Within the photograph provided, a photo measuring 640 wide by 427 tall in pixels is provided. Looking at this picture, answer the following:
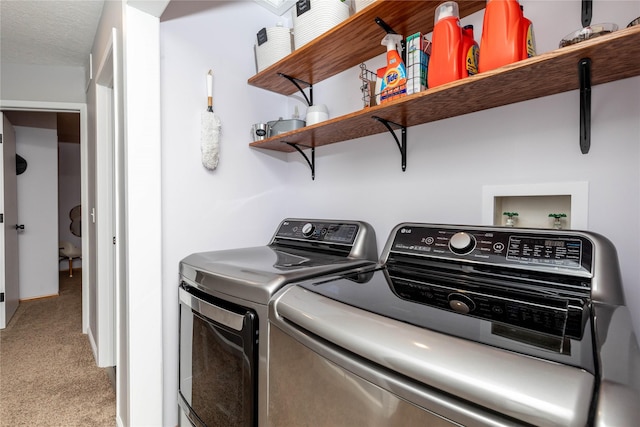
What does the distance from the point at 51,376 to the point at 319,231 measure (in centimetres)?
220

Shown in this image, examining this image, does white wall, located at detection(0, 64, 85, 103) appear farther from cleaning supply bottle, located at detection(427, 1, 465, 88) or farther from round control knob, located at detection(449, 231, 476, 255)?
round control knob, located at detection(449, 231, 476, 255)

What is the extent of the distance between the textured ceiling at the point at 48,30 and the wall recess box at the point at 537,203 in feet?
8.24

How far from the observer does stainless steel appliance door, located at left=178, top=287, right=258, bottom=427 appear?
3.26 ft

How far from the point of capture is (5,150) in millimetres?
3037

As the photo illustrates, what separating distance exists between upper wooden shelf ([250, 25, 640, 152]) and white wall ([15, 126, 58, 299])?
4.32 meters

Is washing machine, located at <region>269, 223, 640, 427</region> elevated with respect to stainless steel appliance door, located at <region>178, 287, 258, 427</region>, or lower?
elevated

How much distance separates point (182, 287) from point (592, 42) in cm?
160

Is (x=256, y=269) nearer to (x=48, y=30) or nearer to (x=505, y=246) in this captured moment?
(x=505, y=246)

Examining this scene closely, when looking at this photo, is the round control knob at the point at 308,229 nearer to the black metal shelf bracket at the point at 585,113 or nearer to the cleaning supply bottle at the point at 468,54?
the cleaning supply bottle at the point at 468,54

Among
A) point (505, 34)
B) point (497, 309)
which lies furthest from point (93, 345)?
point (505, 34)

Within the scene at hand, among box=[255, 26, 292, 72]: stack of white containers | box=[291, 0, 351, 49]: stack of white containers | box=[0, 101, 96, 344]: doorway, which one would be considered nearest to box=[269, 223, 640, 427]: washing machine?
box=[291, 0, 351, 49]: stack of white containers

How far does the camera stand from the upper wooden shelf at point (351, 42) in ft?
3.75

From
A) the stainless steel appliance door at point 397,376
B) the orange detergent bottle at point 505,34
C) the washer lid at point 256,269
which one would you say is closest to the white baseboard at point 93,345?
the washer lid at point 256,269

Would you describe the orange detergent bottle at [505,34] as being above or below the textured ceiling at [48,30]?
below
